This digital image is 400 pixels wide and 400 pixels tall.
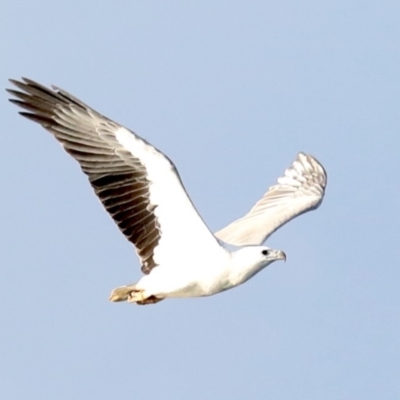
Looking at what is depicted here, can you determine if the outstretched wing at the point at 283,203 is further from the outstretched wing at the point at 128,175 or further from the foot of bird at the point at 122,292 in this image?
the foot of bird at the point at 122,292

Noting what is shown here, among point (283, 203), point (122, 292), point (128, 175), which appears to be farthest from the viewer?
point (283, 203)

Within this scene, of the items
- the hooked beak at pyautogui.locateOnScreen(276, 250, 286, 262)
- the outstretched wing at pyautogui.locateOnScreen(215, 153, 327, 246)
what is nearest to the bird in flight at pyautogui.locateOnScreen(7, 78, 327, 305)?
the hooked beak at pyautogui.locateOnScreen(276, 250, 286, 262)

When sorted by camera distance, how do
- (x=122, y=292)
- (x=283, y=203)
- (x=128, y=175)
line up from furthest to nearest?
(x=283, y=203), (x=122, y=292), (x=128, y=175)

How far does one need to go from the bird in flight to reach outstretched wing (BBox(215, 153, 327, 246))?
6.45ft

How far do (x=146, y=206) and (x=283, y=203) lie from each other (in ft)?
Answer: 13.6

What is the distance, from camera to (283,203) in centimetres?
2011

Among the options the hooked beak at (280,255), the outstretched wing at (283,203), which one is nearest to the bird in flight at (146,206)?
the hooked beak at (280,255)

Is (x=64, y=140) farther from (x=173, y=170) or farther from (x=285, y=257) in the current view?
(x=285, y=257)

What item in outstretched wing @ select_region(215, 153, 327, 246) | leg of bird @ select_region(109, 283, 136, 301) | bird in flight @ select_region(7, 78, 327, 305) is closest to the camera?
bird in flight @ select_region(7, 78, 327, 305)

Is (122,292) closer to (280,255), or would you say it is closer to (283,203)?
(280,255)

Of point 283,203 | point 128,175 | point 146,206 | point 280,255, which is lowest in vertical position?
point 280,255

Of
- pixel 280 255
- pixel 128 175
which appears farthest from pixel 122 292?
pixel 280 255

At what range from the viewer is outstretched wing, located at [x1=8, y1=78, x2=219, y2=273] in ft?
52.9

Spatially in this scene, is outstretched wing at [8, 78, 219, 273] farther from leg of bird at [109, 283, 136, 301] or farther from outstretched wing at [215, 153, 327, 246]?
outstretched wing at [215, 153, 327, 246]
